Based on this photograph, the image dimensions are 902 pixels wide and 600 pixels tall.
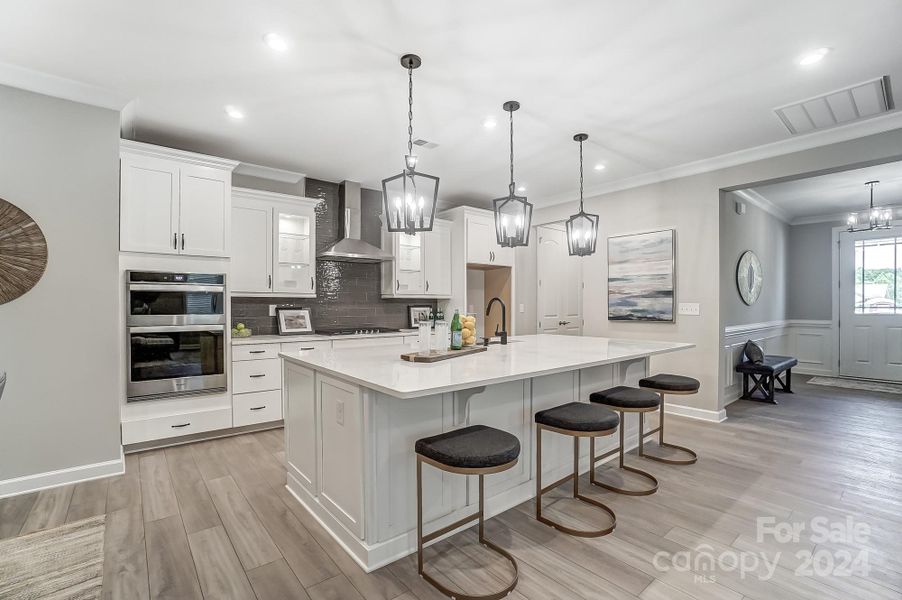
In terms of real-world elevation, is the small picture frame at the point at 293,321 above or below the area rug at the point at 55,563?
above

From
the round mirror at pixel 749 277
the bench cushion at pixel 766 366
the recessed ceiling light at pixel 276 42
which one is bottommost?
the bench cushion at pixel 766 366

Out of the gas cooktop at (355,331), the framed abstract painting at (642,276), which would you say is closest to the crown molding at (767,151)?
the framed abstract painting at (642,276)

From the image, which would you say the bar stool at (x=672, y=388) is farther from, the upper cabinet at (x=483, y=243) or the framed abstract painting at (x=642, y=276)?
the upper cabinet at (x=483, y=243)

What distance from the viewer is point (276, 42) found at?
2406 mm

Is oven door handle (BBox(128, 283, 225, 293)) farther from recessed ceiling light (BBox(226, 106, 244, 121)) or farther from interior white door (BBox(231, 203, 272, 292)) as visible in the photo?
recessed ceiling light (BBox(226, 106, 244, 121))

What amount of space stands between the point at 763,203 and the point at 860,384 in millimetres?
3120

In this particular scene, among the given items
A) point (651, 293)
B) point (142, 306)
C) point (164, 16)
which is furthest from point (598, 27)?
point (142, 306)

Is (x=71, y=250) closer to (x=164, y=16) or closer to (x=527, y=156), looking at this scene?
(x=164, y=16)

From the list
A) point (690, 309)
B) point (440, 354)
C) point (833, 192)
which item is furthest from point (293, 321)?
point (833, 192)

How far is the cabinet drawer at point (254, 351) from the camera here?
3.93 meters

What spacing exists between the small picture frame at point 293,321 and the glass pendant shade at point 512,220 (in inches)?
106

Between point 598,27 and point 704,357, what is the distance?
362cm

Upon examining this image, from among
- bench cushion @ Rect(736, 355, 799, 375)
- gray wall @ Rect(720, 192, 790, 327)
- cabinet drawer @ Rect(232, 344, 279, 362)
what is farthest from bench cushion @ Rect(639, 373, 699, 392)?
cabinet drawer @ Rect(232, 344, 279, 362)

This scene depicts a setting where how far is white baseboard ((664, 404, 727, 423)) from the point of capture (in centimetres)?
445
